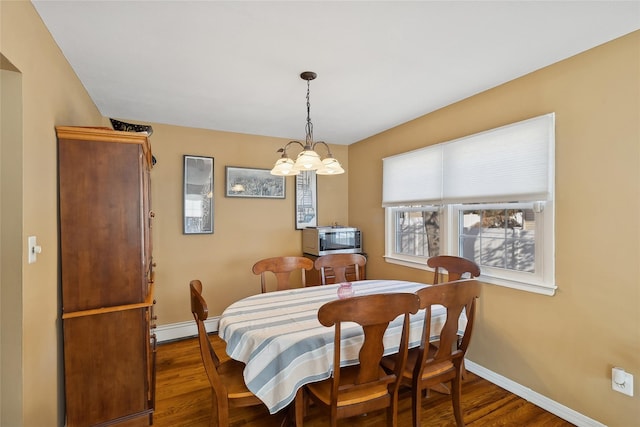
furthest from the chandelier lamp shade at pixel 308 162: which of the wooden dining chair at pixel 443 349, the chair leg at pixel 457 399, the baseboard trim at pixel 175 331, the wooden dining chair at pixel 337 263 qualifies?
the baseboard trim at pixel 175 331

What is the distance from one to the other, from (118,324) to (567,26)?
3.13 m

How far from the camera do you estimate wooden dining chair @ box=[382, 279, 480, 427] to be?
157 cm

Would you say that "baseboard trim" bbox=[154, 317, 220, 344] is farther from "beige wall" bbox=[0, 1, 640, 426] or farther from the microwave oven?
the microwave oven

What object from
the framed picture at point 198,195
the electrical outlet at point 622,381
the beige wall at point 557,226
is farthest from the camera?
the framed picture at point 198,195

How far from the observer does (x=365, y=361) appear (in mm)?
1484

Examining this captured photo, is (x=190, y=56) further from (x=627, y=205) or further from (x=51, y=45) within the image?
(x=627, y=205)

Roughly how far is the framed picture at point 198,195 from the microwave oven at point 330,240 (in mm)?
1173

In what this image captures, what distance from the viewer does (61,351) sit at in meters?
1.83

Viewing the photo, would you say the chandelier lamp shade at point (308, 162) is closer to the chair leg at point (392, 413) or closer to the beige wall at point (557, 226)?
the beige wall at point (557, 226)

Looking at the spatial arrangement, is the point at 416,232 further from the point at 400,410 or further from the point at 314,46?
the point at 314,46

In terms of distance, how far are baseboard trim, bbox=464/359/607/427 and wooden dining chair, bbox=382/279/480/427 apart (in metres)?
0.77

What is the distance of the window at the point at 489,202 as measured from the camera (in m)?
2.12

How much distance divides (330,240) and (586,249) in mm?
2352

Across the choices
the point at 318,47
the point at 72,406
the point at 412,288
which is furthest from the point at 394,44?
the point at 72,406
